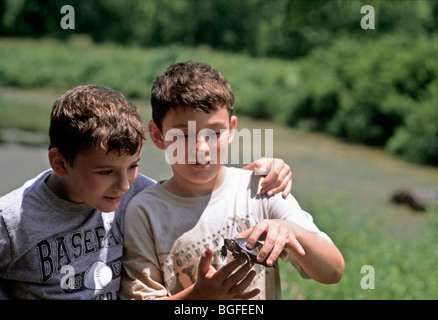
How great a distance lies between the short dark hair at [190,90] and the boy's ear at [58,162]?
34 cm

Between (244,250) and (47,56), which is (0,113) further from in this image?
(244,250)

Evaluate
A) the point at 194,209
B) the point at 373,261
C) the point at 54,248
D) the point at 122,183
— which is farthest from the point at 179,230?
the point at 373,261

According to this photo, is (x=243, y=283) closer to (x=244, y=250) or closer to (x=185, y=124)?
(x=244, y=250)

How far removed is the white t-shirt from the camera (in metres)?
1.84

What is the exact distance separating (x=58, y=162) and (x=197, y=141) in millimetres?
432

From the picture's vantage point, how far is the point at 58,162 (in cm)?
177

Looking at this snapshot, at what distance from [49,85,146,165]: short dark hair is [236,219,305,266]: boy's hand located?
47 centimetres

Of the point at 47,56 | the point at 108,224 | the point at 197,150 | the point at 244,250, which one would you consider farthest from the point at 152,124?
the point at 47,56

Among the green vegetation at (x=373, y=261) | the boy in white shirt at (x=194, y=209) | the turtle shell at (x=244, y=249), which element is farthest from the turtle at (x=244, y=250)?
the green vegetation at (x=373, y=261)

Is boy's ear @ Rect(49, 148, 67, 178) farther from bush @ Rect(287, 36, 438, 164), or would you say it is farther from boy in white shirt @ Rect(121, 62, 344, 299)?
bush @ Rect(287, 36, 438, 164)

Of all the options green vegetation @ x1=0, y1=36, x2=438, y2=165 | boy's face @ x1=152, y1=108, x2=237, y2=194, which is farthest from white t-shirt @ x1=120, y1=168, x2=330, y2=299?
green vegetation @ x1=0, y1=36, x2=438, y2=165

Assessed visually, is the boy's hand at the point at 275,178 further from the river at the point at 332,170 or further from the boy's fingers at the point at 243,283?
the river at the point at 332,170

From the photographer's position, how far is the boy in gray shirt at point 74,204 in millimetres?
1709

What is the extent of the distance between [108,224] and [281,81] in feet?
45.1
